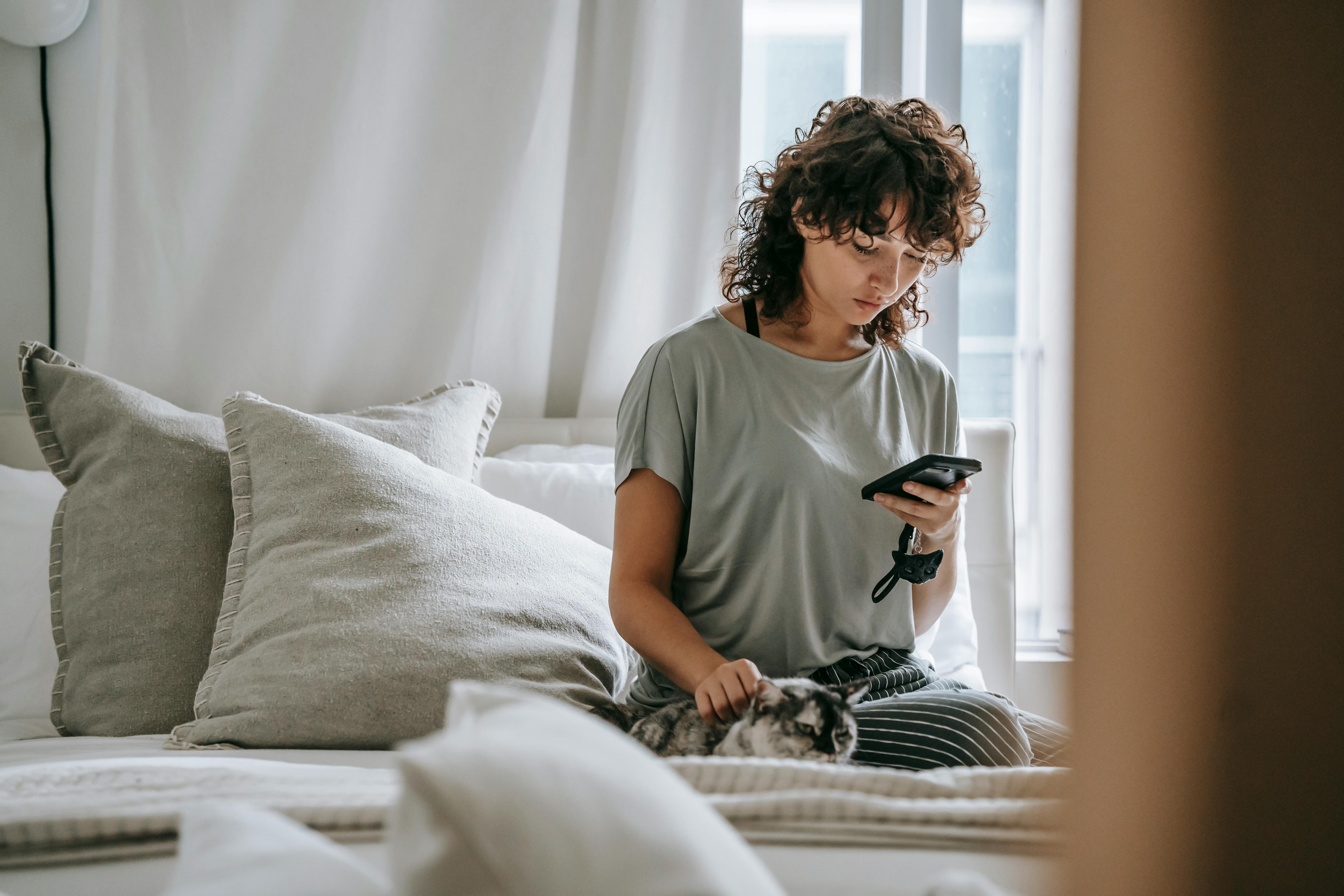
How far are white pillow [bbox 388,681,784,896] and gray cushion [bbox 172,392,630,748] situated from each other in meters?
0.77

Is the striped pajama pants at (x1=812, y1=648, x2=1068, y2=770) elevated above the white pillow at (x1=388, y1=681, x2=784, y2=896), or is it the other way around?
the white pillow at (x1=388, y1=681, x2=784, y2=896)

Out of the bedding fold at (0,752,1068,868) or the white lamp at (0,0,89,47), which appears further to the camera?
the white lamp at (0,0,89,47)

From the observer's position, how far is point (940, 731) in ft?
3.31

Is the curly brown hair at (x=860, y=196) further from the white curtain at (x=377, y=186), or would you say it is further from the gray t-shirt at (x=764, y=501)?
the white curtain at (x=377, y=186)

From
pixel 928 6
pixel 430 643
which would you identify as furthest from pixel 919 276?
pixel 928 6

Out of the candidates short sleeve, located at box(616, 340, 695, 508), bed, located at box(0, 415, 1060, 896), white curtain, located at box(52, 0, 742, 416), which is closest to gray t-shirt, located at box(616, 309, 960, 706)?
short sleeve, located at box(616, 340, 695, 508)

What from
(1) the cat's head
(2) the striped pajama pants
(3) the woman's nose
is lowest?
(2) the striped pajama pants

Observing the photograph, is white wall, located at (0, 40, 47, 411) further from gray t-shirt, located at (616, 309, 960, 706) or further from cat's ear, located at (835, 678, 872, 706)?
cat's ear, located at (835, 678, 872, 706)

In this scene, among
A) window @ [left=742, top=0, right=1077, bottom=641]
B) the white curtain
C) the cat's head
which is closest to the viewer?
the cat's head

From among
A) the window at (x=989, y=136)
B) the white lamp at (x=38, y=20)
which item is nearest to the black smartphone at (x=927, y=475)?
the window at (x=989, y=136)

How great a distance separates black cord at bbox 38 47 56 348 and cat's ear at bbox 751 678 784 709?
1.78 metres

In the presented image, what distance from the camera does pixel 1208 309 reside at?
8.0 inches

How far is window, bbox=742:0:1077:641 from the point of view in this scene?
2139 mm

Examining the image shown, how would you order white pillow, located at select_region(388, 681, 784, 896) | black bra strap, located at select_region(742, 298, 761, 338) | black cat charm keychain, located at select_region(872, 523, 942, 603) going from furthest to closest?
black bra strap, located at select_region(742, 298, 761, 338)
black cat charm keychain, located at select_region(872, 523, 942, 603)
white pillow, located at select_region(388, 681, 784, 896)
